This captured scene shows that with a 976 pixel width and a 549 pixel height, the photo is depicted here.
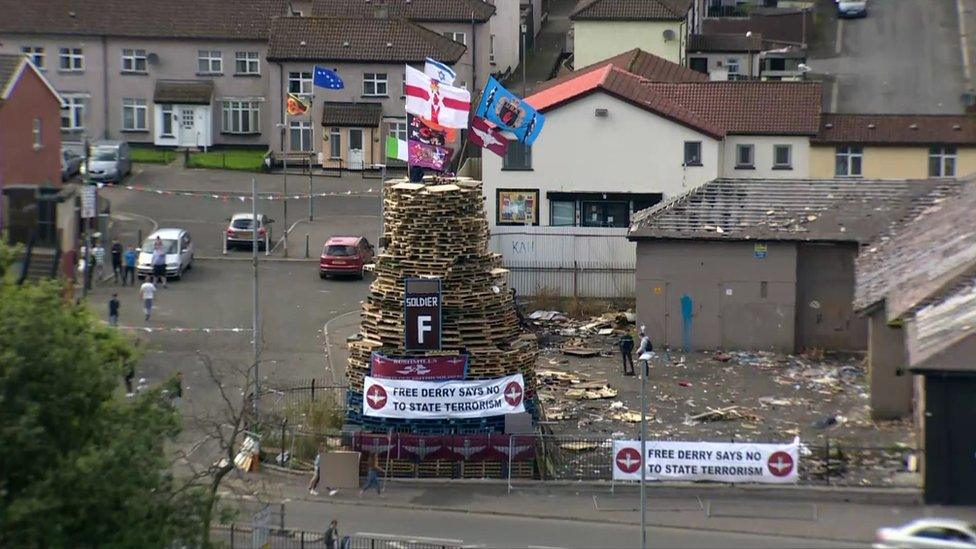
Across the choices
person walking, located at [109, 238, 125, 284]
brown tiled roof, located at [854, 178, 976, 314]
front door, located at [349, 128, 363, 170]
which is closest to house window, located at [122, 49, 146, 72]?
front door, located at [349, 128, 363, 170]

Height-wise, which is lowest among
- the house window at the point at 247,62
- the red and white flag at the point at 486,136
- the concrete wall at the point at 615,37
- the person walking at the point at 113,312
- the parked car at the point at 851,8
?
the person walking at the point at 113,312

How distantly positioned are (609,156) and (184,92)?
21.9 metres

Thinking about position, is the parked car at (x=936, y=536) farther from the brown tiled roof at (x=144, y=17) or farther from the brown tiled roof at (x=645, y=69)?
the brown tiled roof at (x=144, y=17)

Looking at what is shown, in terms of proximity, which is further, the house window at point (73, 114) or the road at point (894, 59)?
the house window at point (73, 114)

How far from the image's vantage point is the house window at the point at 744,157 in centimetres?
5566

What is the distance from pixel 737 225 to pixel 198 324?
1416 cm

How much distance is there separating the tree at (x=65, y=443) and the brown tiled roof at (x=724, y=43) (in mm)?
50422

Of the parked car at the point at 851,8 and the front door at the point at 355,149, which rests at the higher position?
the parked car at the point at 851,8

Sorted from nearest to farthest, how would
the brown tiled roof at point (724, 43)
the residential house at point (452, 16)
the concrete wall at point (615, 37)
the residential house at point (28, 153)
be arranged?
the residential house at point (28, 153) → the concrete wall at point (615, 37) → the residential house at point (452, 16) → the brown tiled roof at point (724, 43)

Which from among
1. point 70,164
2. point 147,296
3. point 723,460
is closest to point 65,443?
point 723,460

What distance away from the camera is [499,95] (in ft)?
139

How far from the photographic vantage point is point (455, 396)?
36469mm

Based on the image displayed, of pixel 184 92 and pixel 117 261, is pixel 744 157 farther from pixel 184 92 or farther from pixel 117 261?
pixel 184 92

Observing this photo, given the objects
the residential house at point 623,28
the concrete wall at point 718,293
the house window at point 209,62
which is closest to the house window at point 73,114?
the house window at point 209,62
